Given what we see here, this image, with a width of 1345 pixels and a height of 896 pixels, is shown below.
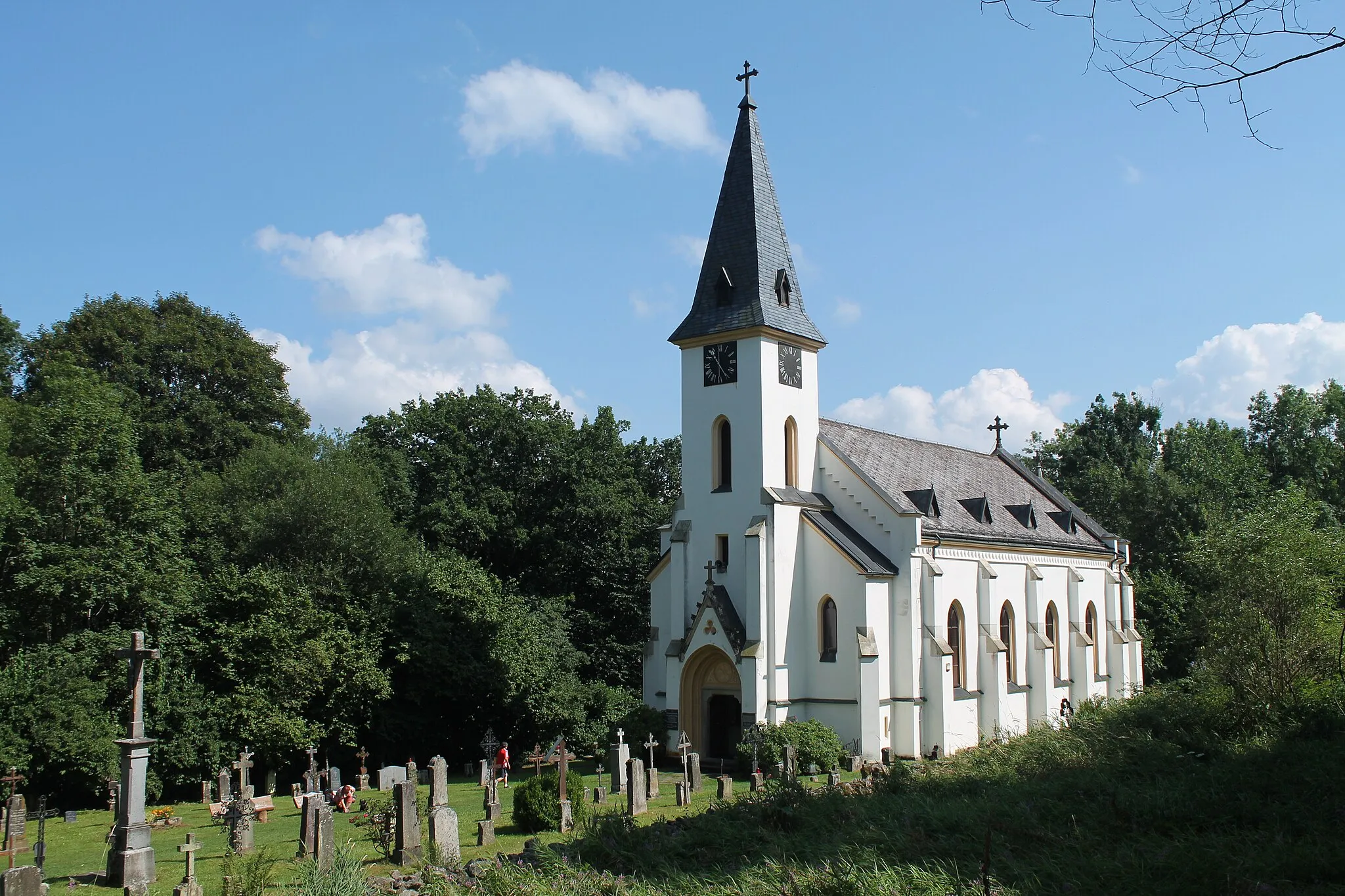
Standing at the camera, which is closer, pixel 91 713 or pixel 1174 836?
→ pixel 1174 836

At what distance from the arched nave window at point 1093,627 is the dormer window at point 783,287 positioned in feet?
65.5

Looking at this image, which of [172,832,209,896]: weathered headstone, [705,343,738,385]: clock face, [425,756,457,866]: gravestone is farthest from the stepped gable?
[172,832,209,896]: weathered headstone

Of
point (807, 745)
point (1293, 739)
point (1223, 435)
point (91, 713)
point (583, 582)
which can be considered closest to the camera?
point (1293, 739)

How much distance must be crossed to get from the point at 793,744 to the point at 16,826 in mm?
17857

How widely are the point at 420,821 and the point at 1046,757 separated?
40.2 feet

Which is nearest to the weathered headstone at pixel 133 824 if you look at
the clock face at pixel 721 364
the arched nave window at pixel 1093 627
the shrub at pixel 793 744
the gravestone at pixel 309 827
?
the gravestone at pixel 309 827

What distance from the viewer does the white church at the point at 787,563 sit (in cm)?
3025

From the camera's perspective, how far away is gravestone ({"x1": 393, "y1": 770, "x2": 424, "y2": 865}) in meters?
17.8

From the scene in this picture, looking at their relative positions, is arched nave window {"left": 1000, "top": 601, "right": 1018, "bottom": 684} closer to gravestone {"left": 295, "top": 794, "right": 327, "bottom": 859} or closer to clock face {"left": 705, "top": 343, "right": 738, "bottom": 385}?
clock face {"left": 705, "top": 343, "right": 738, "bottom": 385}

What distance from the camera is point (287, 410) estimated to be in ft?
149

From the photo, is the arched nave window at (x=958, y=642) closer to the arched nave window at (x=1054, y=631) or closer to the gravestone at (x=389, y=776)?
the arched nave window at (x=1054, y=631)

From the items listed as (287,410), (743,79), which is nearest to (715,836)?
(743,79)

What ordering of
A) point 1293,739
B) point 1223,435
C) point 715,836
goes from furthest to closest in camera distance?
point 1223,435 → point 1293,739 → point 715,836

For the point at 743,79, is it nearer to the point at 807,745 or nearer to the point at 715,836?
the point at 807,745
